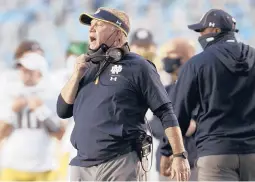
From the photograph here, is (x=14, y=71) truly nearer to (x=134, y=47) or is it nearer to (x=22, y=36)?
(x=134, y=47)

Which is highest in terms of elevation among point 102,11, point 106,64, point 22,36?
point 22,36

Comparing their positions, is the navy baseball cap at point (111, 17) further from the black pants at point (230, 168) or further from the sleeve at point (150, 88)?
the black pants at point (230, 168)

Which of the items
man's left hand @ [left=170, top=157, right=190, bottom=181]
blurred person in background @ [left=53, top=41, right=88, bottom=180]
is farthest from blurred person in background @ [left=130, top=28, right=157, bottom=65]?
man's left hand @ [left=170, top=157, right=190, bottom=181]

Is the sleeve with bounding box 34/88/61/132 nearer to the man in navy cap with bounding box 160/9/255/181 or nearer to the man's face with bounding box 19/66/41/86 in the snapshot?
the man's face with bounding box 19/66/41/86

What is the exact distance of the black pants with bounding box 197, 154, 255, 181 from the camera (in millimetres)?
4930

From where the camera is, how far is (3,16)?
11.7 metres

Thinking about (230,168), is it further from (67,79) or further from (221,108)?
(67,79)

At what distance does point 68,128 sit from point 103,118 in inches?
103

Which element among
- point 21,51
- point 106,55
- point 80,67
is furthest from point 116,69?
point 21,51

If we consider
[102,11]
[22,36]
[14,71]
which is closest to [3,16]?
[22,36]

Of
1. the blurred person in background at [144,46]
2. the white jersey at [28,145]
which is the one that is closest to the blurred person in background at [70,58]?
the blurred person in background at [144,46]

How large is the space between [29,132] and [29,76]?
50 centimetres

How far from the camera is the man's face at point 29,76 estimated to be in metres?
7.09

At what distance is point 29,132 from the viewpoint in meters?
6.91
